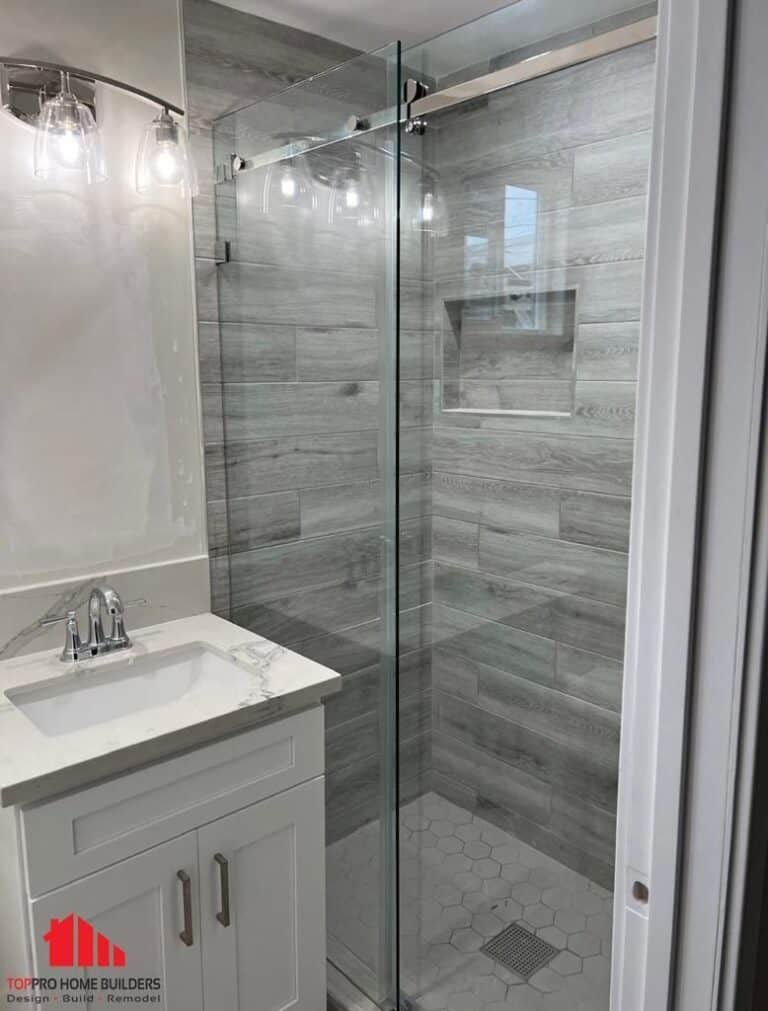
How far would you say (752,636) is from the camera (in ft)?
2.25

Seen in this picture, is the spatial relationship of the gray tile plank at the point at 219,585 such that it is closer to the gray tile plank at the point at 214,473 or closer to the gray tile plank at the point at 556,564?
the gray tile plank at the point at 214,473

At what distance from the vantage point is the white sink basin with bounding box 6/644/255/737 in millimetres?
1603

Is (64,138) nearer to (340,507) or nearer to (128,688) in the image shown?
(340,507)

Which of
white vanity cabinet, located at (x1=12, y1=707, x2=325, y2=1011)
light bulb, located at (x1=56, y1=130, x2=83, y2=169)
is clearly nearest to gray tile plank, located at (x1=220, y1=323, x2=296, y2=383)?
light bulb, located at (x1=56, y1=130, x2=83, y2=169)

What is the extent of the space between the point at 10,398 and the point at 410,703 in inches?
46.5

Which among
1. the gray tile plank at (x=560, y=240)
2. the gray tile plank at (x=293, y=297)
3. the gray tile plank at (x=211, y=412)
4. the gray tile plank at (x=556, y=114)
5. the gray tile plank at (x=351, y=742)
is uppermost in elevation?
the gray tile plank at (x=556, y=114)

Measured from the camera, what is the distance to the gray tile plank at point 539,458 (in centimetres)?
166

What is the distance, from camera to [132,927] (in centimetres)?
141

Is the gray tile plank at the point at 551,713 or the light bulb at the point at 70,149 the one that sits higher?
the light bulb at the point at 70,149

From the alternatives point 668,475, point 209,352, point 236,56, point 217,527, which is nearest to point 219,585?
point 217,527

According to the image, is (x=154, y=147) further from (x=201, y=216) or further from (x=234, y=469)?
(x=234, y=469)

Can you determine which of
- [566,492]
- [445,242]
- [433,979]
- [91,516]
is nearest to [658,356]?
[566,492]

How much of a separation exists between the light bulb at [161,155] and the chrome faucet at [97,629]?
0.98 m

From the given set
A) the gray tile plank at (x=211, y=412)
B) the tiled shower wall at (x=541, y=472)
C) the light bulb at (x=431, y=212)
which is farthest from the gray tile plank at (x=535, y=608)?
the light bulb at (x=431, y=212)
